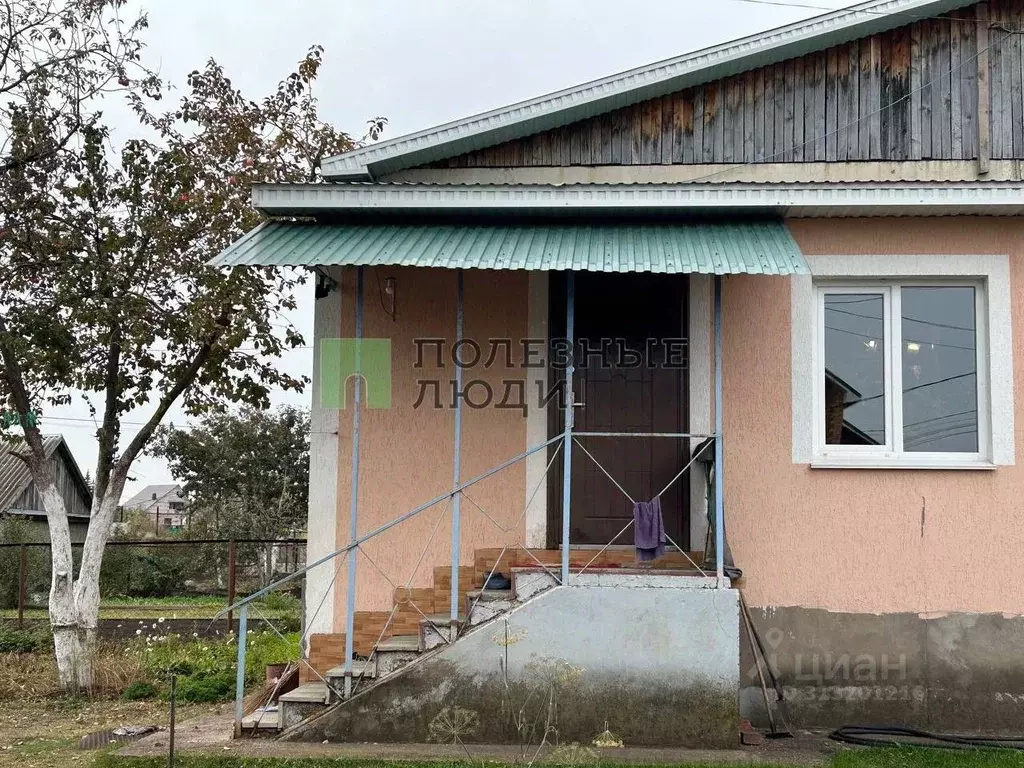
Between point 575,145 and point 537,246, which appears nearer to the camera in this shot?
point 537,246

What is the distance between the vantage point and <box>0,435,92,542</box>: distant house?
28.7m

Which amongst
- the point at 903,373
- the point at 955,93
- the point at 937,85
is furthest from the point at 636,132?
the point at 903,373

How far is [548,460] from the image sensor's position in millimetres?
7598

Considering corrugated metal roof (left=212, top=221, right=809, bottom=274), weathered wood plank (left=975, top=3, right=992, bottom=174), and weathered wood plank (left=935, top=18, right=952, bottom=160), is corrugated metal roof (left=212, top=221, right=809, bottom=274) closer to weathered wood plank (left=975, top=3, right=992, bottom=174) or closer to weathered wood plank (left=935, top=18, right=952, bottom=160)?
weathered wood plank (left=935, top=18, right=952, bottom=160)

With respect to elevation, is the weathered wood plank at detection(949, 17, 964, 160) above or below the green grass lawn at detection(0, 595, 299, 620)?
above

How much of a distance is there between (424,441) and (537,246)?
5.94 ft

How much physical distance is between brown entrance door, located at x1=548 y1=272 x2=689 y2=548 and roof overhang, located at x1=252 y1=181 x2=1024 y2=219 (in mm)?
983

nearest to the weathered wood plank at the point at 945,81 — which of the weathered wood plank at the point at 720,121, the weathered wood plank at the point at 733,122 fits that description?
the weathered wood plank at the point at 733,122

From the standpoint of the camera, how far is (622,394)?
7.73 m

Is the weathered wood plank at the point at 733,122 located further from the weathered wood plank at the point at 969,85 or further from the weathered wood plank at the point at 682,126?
the weathered wood plank at the point at 969,85

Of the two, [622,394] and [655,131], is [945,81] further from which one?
[622,394]

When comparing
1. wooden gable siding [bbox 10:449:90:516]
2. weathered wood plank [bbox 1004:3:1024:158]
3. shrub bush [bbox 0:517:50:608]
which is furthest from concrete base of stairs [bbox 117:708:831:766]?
wooden gable siding [bbox 10:449:90:516]

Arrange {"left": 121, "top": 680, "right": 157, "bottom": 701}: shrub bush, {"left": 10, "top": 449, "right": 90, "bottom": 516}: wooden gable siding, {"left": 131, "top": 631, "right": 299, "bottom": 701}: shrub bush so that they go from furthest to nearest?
{"left": 10, "top": 449, "right": 90, "bottom": 516}: wooden gable siding < {"left": 121, "top": 680, "right": 157, "bottom": 701}: shrub bush < {"left": 131, "top": 631, "right": 299, "bottom": 701}: shrub bush

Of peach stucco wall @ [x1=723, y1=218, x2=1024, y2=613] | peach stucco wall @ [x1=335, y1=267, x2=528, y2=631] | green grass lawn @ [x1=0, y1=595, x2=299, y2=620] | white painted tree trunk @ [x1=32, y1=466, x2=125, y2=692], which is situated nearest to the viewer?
peach stucco wall @ [x1=723, y1=218, x2=1024, y2=613]
